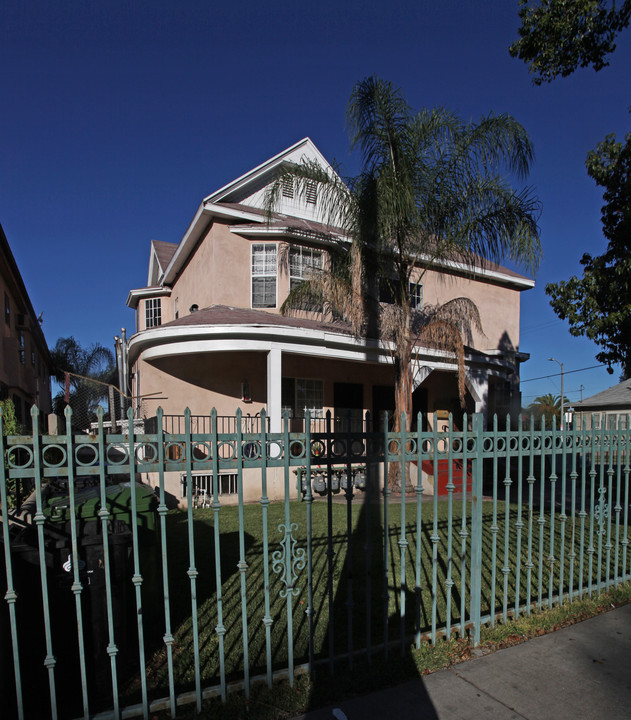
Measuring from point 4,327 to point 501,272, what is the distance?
17056 mm

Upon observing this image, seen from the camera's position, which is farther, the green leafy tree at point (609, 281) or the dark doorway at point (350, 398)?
the dark doorway at point (350, 398)

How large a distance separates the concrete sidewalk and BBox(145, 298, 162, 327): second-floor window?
637 inches

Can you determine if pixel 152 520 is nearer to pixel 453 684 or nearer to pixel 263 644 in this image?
pixel 263 644

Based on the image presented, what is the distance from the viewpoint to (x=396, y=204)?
31.9ft

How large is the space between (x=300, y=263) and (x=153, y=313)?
283 inches

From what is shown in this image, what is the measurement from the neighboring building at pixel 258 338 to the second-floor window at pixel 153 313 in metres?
2.19

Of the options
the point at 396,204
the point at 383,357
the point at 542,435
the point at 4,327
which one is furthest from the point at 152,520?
the point at 4,327

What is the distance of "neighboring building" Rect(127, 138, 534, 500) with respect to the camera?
424 inches

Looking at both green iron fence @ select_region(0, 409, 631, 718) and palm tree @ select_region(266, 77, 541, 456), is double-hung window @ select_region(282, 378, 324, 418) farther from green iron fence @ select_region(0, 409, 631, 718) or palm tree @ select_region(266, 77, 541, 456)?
green iron fence @ select_region(0, 409, 631, 718)

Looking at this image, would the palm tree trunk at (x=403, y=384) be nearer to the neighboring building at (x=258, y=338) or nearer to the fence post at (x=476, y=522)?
the neighboring building at (x=258, y=338)

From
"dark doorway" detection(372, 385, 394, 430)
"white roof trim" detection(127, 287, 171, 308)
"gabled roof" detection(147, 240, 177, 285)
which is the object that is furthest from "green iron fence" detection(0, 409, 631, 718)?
"gabled roof" detection(147, 240, 177, 285)

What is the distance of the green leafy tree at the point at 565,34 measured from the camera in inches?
251

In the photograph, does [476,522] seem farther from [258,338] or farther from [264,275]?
[264,275]

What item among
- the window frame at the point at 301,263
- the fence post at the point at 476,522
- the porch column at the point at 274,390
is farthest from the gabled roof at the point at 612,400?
the fence post at the point at 476,522
